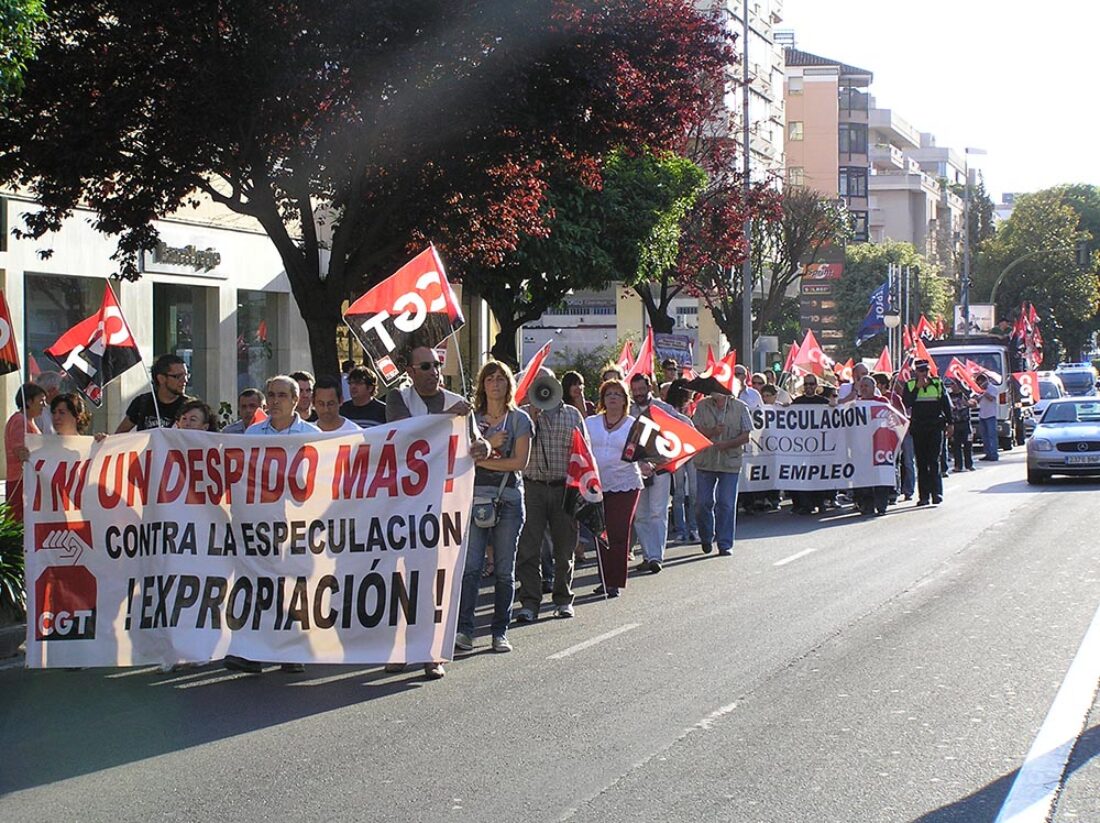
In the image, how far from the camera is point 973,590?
40.5ft

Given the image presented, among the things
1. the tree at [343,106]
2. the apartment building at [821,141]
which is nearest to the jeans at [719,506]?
the tree at [343,106]

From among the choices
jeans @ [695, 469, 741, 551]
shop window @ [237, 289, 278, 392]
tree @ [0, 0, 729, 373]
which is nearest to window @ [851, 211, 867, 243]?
shop window @ [237, 289, 278, 392]

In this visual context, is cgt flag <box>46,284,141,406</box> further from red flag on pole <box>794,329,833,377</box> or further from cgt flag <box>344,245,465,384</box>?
red flag on pole <box>794,329,833,377</box>

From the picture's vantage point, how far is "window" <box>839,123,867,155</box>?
96.3 meters

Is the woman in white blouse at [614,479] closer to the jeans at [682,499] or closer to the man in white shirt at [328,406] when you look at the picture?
the man in white shirt at [328,406]

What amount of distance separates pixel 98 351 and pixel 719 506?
265 inches

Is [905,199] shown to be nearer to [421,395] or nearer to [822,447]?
[822,447]

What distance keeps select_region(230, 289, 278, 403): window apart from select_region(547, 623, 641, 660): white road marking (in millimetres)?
16463

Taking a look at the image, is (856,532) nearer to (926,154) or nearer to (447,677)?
(447,677)

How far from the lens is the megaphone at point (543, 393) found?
1118cm

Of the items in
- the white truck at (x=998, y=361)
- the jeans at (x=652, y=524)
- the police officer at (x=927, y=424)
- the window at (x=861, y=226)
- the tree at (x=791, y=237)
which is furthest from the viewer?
the window at (x=861, y=226)

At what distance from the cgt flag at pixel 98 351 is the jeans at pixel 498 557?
115 inches

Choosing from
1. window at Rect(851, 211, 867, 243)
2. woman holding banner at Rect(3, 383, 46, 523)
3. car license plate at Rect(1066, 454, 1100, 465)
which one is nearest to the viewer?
woman holding banner at Rect(3, 383, 46, 523)

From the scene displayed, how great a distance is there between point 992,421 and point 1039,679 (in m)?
25.2
